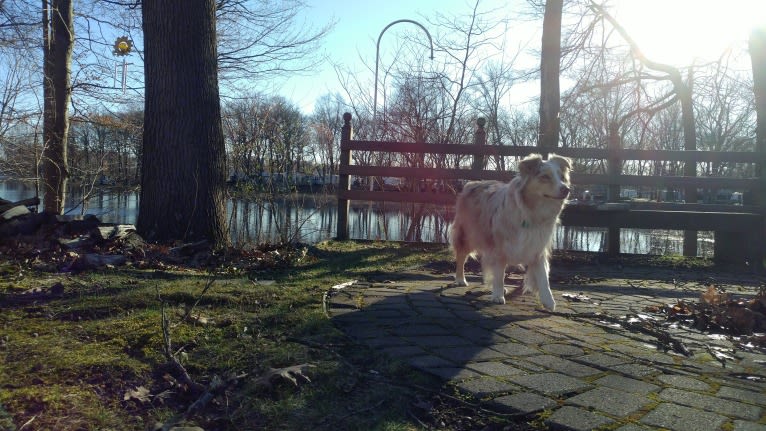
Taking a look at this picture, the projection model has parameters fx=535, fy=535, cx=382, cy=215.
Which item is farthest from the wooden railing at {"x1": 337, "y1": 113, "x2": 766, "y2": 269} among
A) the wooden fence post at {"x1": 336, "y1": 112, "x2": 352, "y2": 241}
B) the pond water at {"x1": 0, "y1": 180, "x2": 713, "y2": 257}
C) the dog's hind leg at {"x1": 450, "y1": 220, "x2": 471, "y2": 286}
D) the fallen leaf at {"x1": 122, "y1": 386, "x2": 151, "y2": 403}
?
the fallen leaf at {"x1": 122, "y1": 386, "x2": 151, "y2": 403}

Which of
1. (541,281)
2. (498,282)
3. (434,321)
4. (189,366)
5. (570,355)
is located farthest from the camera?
(498,282)

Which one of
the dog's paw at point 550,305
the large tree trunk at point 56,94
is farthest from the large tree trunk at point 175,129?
the large tree trunk at point 56,94

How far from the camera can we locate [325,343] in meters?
3.40

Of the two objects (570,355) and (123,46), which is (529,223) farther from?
(123,46)

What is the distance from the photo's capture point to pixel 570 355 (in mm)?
3422

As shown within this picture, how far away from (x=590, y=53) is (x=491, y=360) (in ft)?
57.3

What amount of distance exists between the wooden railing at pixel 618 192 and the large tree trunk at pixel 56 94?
6862 mm

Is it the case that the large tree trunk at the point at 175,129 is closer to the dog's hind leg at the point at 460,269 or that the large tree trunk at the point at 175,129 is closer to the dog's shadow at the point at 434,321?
the dog's shadow at the point at 434,321

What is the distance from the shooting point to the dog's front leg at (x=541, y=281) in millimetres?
4895

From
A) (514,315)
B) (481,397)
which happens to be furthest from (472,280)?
(481,397)

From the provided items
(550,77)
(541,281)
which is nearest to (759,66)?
(550,77)

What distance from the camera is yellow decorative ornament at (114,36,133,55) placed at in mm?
14086

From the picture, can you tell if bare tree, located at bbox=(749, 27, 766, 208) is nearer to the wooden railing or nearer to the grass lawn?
the wooden railing

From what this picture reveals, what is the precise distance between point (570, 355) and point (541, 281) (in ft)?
5.58
